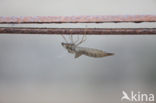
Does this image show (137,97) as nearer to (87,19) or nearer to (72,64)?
(72,64)

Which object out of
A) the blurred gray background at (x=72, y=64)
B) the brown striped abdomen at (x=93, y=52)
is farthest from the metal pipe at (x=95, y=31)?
the blurred gray background at (x=72, y=64)

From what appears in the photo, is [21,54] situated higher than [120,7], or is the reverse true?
[120,7]

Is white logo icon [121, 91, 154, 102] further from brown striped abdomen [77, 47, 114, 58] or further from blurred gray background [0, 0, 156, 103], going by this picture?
brown striped abdomen [77, 47, 114, 58]

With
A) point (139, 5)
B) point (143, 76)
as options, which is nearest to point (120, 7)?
point (139, 5)

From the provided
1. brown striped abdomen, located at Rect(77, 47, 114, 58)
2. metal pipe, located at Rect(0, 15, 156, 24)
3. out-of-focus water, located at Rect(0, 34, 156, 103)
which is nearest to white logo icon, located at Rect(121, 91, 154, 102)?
out-of-focus water, located at Rect(0, 34, 156, 103)

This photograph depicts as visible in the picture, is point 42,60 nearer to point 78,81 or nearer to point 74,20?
point 78,81

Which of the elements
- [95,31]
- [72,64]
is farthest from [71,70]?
[95,31]
